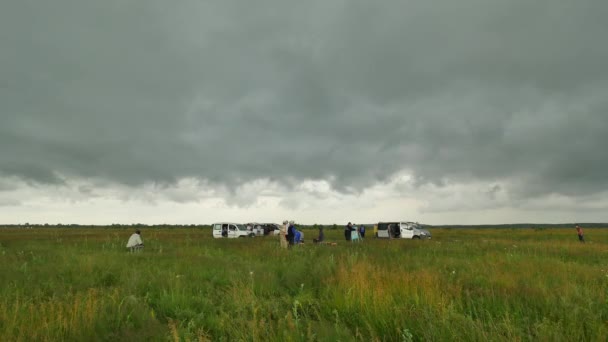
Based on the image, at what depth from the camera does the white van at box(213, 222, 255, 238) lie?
129 ft

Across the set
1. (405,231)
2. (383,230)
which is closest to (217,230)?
(383,230)

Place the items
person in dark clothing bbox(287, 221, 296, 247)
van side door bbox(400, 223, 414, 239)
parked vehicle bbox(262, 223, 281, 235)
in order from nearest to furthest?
person in dark clothing bbox(287, 221, 296, 247)
van side door bbox(400, 223, 414, 239)
parked vehicle bbox(262, 223, 281, 235)

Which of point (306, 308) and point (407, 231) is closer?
point (306, 308)

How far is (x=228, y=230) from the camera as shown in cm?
4019

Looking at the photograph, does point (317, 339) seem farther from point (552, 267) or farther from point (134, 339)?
point (552, 267)

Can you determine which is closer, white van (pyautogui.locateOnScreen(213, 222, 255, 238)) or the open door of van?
the open door of van

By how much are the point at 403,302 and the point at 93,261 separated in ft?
35.3

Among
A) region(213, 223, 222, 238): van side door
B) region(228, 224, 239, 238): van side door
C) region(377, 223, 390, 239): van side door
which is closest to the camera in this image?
region(377, 223, 390, 239): van side door

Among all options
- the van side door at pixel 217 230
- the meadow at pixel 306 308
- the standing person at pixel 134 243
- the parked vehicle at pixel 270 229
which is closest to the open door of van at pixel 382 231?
the parked vehicle at pixel 270 229

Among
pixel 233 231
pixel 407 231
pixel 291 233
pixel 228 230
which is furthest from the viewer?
pixel 233 231

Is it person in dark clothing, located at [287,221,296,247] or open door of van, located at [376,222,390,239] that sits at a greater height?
person in dark clothing, located at [287,221,296,247]

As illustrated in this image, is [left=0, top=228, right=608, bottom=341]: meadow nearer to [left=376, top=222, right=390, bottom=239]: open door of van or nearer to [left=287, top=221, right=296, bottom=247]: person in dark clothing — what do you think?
[left=287, top=221, right=296, bottom=247]: person in dark clothing

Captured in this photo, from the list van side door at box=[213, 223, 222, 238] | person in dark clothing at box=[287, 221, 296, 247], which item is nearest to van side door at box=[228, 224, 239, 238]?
van side door at box=[213, 223, 222, 238]

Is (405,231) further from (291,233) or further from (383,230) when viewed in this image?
(291,233)
